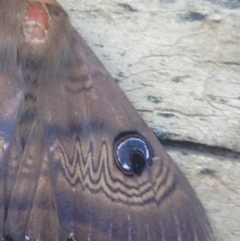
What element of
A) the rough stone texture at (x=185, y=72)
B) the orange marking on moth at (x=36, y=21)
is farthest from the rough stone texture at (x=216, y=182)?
the orange marking on moth at (x=36, y=21)

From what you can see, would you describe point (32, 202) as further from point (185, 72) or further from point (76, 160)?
point (185, 72)

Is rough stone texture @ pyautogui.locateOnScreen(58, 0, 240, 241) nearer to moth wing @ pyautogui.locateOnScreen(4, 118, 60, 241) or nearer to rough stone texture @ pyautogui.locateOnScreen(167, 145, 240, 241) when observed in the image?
rough stone texture @ pyautogui.locateOnScreen(167, 145, 240, 241)

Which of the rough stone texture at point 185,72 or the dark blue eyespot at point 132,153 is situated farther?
the rough stone texture at point 185,72

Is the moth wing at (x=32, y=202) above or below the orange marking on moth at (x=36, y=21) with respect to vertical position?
below

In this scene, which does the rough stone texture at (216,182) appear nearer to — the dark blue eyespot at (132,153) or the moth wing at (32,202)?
the dark blue eyespot at (132,153)

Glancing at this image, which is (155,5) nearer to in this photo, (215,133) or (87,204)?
(215,133)

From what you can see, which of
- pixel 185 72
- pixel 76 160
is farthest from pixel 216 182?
pixel 76 160

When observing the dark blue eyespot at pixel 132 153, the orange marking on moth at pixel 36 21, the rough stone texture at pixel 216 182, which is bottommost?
the rough stone texture at pixel 216 182
